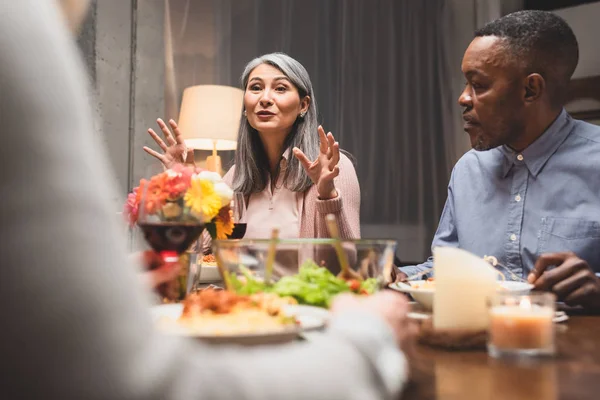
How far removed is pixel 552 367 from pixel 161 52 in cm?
336

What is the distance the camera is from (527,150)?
1.80 m

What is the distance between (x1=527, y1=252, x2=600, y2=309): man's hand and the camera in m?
1.16

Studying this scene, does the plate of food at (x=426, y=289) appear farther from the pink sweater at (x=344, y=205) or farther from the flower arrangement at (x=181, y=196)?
the pink sweater at (x=344, y=205)

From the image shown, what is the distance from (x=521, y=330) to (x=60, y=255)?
1.95 ft

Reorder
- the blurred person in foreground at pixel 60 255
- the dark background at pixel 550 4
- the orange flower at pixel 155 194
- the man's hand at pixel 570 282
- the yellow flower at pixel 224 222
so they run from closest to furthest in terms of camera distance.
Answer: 1. the blurred person in foreground at pixel 60 255
2. the orange flower at pixel 155 194
3. the man's hand at pixel 570 282
4. the yellow flower at pixel 224 222
5. the dark background at pixel 550 4

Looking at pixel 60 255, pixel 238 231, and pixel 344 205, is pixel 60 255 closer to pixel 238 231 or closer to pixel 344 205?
pixel 238 231

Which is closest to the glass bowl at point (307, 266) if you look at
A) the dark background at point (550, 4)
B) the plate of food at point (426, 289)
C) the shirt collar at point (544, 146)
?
the plate of food at point (426, 289)

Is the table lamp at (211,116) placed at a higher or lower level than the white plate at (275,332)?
higher

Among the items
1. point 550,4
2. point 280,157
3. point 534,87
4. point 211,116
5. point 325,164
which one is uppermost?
point 550,4

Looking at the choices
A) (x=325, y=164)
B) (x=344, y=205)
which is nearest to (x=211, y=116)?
(x=344, y=205)

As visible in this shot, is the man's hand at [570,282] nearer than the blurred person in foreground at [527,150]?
Yes

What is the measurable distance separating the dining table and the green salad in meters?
0.14

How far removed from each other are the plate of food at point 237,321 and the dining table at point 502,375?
0.14 m

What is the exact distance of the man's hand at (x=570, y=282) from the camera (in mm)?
1164
